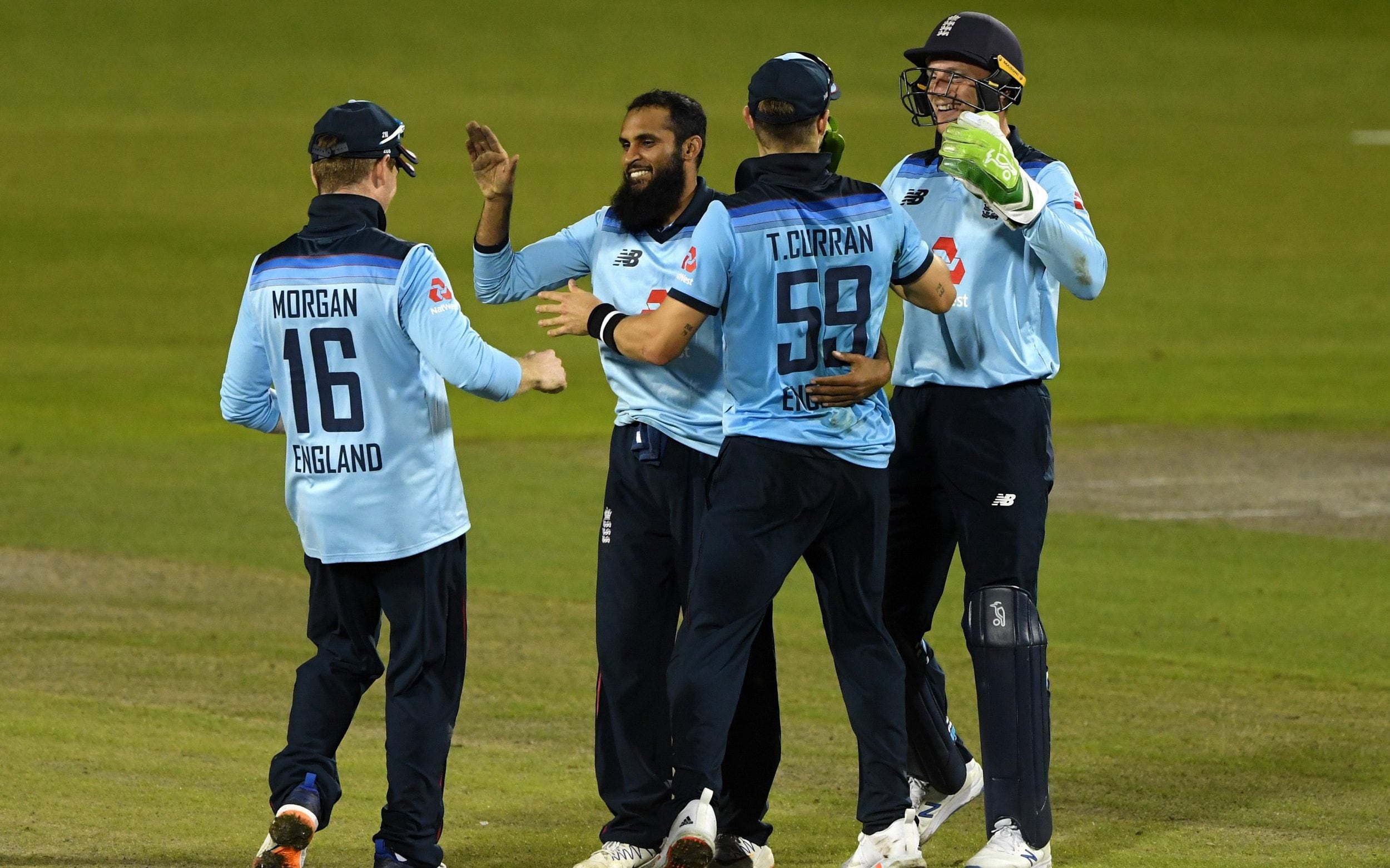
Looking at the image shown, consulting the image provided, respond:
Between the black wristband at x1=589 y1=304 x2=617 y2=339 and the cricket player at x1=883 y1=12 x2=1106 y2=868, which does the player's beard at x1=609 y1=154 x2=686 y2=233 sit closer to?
the black wristband at x1=589 y1=304 x2=617 y2=339

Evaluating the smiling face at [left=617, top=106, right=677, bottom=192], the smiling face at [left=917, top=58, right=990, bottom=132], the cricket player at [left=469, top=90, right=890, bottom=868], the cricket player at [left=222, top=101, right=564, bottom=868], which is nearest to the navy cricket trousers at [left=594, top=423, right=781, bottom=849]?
the cricket player at [left=469, top=90, right=890, bottom=868]

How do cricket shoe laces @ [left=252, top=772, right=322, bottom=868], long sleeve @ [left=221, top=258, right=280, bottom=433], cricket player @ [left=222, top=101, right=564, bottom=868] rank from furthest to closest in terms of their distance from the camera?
long sleeve @ [left=221, top=258, right=280, bottom=433] < cricket player @ [left=222, top=101, right=564, bottom=868] < cricket shoe laces @ [left=252, top=772, right=322, bottom=868]

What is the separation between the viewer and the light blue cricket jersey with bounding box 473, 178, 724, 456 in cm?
591

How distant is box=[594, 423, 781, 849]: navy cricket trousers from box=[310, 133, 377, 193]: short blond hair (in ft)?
3.66

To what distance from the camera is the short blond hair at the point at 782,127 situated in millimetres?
5559

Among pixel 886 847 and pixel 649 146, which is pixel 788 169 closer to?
pixel 649 146

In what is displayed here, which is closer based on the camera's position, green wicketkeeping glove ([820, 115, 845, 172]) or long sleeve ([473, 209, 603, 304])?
green wicketkeeping glove ([820, 115, 845, 172])

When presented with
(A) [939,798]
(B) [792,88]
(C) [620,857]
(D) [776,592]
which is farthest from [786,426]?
(A) [939,798]

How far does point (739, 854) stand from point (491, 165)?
2.27 m

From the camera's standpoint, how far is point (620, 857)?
19.1 feet

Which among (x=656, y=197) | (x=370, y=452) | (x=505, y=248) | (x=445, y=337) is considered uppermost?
(x=656, y=197)

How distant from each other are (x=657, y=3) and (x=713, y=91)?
34.5 ft

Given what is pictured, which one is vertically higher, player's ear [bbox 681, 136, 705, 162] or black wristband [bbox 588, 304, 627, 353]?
player's ear [bbox 681, 136, 705, 162]

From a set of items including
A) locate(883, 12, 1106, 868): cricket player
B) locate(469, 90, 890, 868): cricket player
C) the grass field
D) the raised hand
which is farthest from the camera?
the grass field
